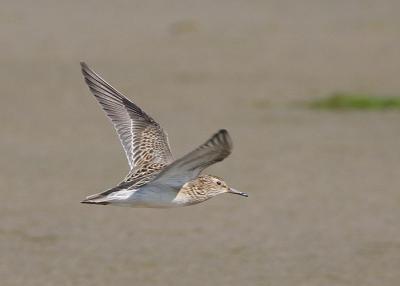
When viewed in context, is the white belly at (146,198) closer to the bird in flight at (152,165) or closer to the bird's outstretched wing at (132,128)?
the bird in flight at (152,165)

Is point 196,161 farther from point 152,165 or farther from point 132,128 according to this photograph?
point 132,128

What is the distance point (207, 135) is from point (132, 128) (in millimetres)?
5321

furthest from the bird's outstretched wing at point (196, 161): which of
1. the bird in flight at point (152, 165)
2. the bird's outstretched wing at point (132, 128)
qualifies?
the bird's outstretched wing at point (132, 128)

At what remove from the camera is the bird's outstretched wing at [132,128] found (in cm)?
753

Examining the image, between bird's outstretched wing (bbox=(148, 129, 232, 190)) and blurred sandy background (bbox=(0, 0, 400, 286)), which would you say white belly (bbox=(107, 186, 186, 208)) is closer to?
bird's outstretched wing (bbox=(148, 129, 232, 190))

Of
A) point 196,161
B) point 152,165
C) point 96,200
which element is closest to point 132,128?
point 152,165

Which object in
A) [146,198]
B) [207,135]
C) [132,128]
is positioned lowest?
[207,135]

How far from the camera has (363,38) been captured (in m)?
19.0

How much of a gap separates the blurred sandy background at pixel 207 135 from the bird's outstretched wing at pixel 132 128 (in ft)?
4.05

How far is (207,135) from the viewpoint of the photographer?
1312 centimetres

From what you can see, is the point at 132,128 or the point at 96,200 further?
the point at 132,128

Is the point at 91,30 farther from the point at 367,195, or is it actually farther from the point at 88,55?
the point at 367,195

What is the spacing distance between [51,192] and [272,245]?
239 cm

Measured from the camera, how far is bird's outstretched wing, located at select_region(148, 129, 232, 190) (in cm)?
578
